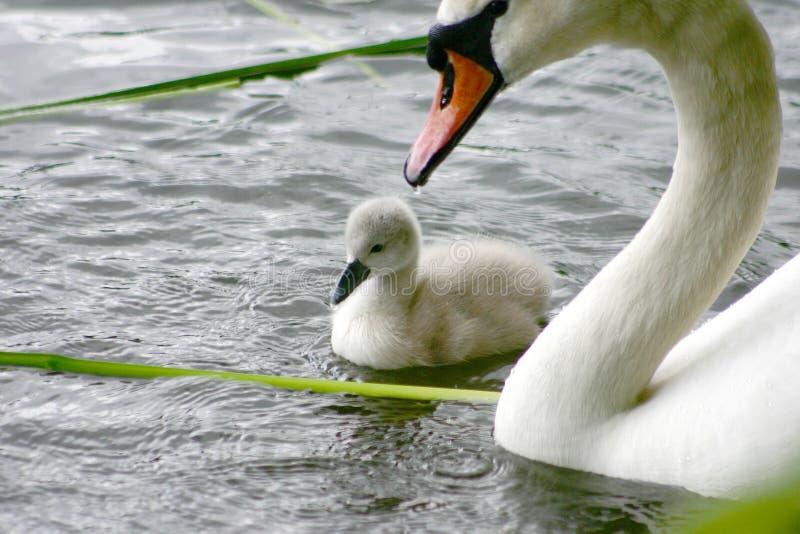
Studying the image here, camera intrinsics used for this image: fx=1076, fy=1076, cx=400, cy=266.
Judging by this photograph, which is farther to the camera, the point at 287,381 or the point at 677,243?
the point at 287,381

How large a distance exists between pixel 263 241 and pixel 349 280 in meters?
1.14

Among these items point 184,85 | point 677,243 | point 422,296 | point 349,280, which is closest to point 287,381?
point 349,280

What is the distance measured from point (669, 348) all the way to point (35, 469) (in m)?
2.08

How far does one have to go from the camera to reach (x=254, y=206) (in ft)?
19.4

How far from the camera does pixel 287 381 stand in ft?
12.7

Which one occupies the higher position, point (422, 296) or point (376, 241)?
point (376, 241)

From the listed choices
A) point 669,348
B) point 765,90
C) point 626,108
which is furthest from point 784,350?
point 626,108

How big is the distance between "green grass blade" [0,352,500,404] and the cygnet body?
598 mm

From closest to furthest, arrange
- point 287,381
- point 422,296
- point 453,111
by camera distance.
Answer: point 453,111 → point 287,381 → point 422,296

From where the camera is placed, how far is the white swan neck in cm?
277

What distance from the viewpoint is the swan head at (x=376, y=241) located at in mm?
4535

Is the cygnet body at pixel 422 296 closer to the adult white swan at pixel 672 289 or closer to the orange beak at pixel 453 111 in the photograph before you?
the adult white swan at pixel 672 289

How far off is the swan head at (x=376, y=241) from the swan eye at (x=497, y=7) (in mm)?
1825

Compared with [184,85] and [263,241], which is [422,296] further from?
[184,85]
